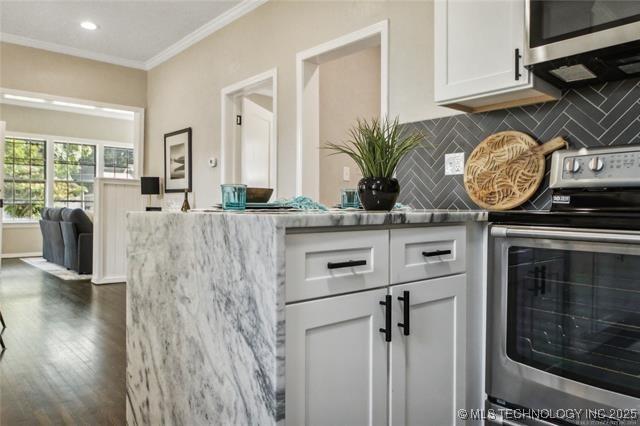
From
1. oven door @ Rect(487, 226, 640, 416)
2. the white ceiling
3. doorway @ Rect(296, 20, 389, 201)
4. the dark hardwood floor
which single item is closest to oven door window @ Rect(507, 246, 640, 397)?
oven door @ Rect(487, 226, 640, 416)

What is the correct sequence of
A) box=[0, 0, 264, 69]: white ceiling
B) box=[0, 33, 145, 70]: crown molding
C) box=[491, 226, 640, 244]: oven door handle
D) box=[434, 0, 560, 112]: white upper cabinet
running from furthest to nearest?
box=[0, 33, 145, 70]: crown molding
box=[0, 0, 264, 69]: white ceiling
box=[434, 0, 560, 112]: white upper cabinet
box=[491, 226, 640, 244]: oven door handle

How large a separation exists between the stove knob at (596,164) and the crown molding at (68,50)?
5818 mm

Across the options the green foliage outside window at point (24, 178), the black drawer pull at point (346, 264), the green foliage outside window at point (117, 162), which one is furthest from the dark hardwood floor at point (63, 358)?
the green foliage outside window at point (117, 162)

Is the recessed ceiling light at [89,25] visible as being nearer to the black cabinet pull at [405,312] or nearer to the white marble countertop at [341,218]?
the white marble countertop at [341,218]

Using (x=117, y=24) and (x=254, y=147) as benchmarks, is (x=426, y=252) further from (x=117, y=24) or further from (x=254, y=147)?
(x=117, y=24)

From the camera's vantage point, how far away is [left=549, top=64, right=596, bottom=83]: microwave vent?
172cm

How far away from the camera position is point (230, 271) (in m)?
1.20

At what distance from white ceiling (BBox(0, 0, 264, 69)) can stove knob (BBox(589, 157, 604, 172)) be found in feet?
11.4

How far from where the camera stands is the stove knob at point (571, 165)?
5.28ft

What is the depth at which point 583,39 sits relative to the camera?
1552 mm

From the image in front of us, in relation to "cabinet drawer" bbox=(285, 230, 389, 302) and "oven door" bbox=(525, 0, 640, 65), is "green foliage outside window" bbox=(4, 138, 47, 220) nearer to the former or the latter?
"cabinet drawer" bbox=(285, 230, 389, 302)

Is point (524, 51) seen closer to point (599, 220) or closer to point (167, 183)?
point (599, 220)

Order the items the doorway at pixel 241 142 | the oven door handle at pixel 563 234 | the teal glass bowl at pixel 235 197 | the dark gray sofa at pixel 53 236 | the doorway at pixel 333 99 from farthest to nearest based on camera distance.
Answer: the dark gray sofa at pixel 53 236 < the doorway at pixel 241 142 < the doorway at pixel 333 99 < the teal glass bowl at pixel 235 197 < the oven door handle at pixel 563 234

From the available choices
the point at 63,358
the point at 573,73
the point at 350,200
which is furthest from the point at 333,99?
the point at 63,358
